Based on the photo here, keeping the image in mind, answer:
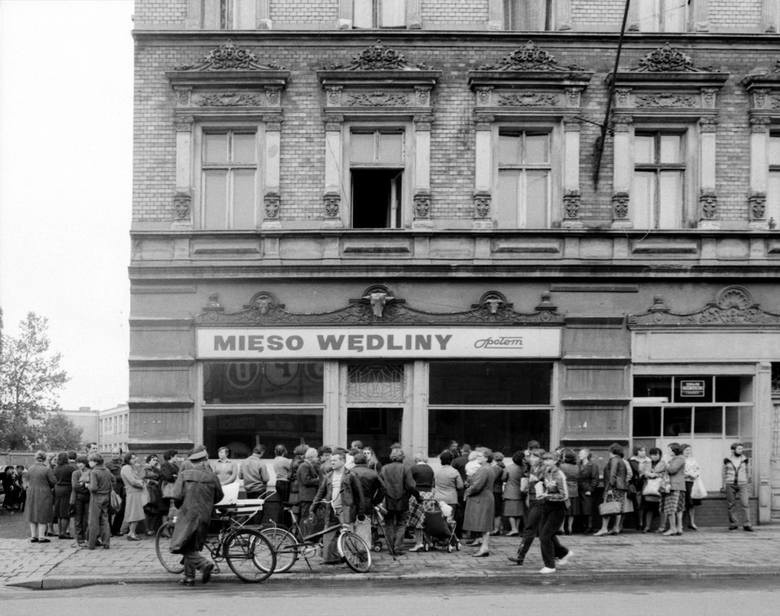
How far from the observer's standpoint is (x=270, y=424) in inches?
797

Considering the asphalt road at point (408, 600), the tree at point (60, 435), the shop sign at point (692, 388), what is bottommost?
the tree at point (60, 435)

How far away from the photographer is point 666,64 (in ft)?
66.9

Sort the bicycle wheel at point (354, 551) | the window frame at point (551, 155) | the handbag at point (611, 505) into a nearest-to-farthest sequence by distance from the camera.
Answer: the bicycle wheel at point (354, 551) < the handbag at point (611, 505) < the window frame at point (551, 155)

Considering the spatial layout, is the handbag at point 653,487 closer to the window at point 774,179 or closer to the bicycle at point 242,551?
the window at point 774,179

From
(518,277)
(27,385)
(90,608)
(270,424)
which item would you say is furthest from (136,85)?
(27,385)

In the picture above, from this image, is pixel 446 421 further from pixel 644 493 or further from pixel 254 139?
pixel 254 139

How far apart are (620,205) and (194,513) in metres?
11.0

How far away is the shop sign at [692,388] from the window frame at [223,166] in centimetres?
896

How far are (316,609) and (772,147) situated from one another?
1423cm

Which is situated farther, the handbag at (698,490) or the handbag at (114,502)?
the handbag at (698,490)

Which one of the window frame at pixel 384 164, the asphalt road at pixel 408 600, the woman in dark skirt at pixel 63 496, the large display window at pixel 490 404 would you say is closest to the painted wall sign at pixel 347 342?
the large display window at pixel 490 404

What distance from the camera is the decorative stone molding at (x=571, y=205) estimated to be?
20312 mm

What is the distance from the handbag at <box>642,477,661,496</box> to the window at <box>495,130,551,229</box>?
5.36 m

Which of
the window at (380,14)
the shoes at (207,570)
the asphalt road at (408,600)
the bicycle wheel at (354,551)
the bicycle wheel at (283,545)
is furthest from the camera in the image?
the window at (380,14)
